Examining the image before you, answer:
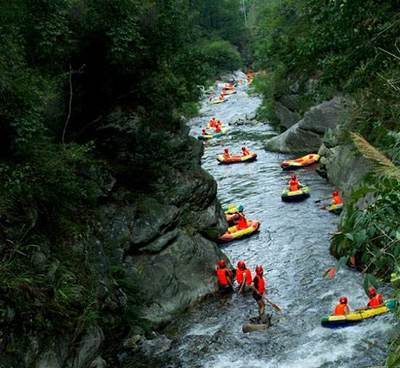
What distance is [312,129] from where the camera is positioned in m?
23.2

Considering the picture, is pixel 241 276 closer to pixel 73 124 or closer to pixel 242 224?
pixel 242 224

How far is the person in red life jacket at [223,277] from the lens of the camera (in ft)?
38.3

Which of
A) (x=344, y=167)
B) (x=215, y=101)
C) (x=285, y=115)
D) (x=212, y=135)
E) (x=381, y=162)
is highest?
(x=381, y=162)

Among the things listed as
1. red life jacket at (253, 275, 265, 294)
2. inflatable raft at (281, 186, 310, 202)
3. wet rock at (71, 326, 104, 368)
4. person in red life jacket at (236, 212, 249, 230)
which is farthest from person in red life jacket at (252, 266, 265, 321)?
inflatable raft at (281, 186, 310, 202)

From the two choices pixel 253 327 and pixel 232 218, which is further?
pixel 232 218

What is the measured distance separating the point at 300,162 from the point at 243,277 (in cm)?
1047

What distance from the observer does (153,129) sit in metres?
12.1

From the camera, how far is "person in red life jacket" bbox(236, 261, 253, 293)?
11609 mm

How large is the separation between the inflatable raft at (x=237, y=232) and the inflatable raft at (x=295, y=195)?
95.2 inches

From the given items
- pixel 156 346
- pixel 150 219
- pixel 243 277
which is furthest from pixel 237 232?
pixel 156 346

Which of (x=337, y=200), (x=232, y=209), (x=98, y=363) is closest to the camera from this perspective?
(x=98, y=363)

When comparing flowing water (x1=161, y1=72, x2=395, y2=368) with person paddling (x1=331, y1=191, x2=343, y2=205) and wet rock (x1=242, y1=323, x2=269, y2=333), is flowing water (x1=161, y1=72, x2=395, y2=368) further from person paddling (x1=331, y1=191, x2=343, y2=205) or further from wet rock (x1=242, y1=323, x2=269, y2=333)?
person paddling (x1=331, y1=191, x2=343, y2=205)

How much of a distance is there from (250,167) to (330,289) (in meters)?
12.4

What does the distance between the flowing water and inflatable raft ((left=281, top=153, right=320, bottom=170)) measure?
274 cm
